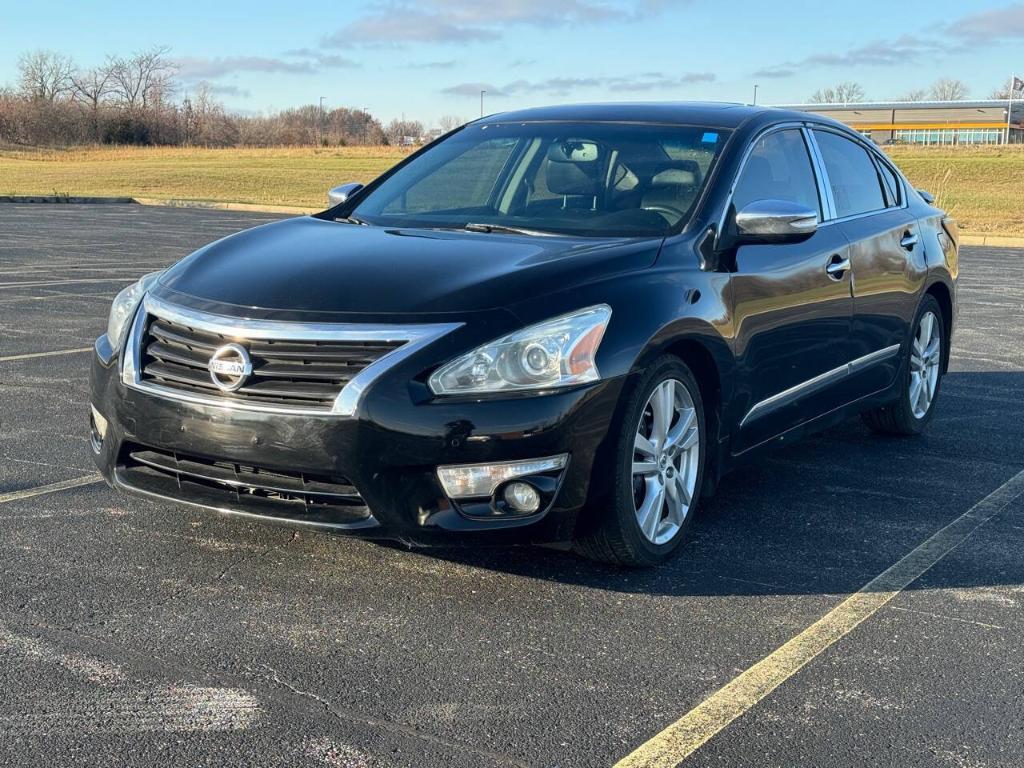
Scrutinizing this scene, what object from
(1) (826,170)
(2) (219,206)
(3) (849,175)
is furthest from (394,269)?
(2) (219,206)

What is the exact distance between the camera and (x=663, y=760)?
300cm

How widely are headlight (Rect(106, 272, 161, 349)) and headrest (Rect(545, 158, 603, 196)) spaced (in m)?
1.75

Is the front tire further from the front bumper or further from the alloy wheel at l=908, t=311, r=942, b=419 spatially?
the alloy wheel at l=908, t=311, r=942, b=419

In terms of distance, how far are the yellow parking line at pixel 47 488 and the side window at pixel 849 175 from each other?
3.61 metres

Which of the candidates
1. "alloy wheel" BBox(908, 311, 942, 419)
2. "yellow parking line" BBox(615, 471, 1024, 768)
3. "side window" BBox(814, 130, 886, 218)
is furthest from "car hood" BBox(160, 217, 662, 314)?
"alloy wheel" BBox(908, 311, 942, 419)

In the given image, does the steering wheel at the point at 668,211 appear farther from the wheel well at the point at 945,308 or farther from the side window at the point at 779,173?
the wheel well at the point at 945,308

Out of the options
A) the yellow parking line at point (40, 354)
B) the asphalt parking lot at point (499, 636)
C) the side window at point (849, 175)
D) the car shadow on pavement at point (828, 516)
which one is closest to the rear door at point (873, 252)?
the side window at point (849, 175)

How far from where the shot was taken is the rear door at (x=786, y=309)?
4961 mm

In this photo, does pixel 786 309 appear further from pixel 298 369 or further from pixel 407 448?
pixel 298 369

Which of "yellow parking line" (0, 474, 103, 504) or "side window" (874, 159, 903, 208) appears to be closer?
"yellow parking line" (0, 474, 103, 504)

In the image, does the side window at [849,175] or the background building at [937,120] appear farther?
the background building at [937,120]

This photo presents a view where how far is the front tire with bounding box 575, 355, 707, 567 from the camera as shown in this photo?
4.19 m

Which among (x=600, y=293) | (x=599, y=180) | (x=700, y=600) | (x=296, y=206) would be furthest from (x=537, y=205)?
(x=296, y=206)

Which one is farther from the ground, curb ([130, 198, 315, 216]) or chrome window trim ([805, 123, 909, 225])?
chrome window trim ([805, 123, 909, 225])
